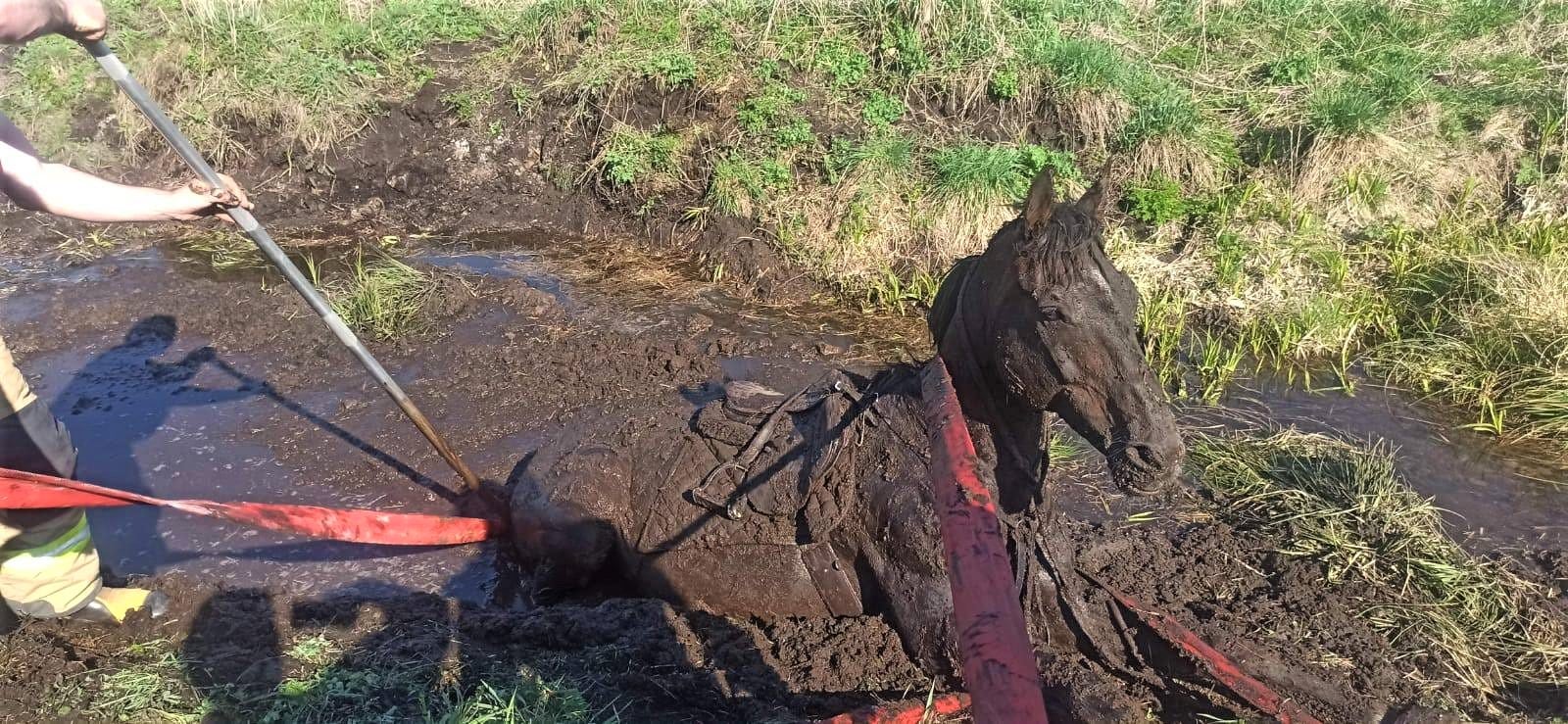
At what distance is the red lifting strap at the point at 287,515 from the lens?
9.94 ft

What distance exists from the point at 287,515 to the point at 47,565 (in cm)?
101

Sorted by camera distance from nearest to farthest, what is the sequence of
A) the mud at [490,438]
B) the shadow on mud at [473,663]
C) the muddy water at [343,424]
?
the shadow on mud at [473,663] → the mud at [490,438] → the muddy water at [343,424]

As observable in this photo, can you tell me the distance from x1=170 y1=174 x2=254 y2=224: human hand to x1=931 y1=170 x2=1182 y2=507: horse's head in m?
2.94

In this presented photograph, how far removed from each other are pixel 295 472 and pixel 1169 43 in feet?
31.6

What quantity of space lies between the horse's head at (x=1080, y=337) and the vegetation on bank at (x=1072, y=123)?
12.4 feet

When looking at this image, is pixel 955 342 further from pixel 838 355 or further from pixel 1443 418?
pixel 1443 418

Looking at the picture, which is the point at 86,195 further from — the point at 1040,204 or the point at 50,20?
the point at 1040,204

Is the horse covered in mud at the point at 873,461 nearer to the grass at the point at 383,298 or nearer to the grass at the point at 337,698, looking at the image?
the grass at the point at 337,698

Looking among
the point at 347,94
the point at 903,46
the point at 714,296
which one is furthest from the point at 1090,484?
the point at 347,94

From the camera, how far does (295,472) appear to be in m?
5.10

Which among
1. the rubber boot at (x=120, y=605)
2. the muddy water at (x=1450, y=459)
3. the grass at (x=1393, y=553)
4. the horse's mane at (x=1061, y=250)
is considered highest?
the horse's mane at (x=1061, y=250)

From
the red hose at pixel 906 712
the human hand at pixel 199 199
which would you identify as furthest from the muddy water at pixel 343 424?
the red hose at pixel 906 712

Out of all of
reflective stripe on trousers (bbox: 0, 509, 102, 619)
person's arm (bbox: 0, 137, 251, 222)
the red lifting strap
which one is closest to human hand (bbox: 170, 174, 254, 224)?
person's arm (bbox: 0, 137, 251, 222)

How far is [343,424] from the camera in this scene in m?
5.51
